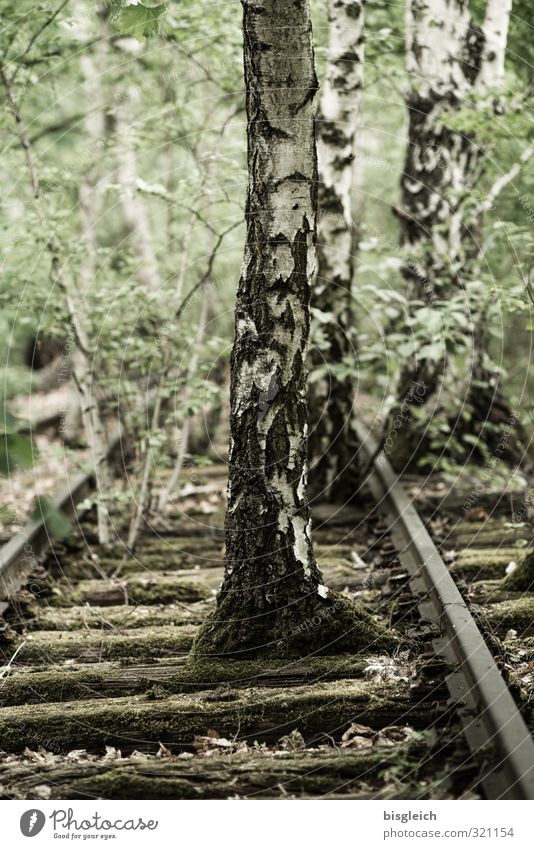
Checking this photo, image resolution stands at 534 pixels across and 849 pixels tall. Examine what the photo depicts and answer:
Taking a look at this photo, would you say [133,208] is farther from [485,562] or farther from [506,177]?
[485,562]

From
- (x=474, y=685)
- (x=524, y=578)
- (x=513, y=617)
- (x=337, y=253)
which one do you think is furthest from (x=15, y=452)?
(x=337, y=253)

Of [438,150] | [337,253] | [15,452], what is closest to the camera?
[15,452]

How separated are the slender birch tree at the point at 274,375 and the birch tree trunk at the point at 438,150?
3.56 m

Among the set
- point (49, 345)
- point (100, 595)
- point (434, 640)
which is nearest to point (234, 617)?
point (434, 640)

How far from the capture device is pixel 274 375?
359 cm

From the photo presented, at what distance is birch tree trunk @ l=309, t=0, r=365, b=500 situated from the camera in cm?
604

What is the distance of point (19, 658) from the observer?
402 cm

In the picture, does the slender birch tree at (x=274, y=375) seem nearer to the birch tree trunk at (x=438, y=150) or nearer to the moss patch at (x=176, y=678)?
the moss patch at (x=176, y=678)

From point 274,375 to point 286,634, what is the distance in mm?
1180

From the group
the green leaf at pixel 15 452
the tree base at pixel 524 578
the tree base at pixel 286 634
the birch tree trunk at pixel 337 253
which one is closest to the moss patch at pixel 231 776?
the tree base at pixel 286 634

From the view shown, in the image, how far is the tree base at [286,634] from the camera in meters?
3.67

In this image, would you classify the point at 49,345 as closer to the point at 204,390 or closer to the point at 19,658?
the point at 204,390

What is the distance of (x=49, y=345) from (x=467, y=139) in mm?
14629

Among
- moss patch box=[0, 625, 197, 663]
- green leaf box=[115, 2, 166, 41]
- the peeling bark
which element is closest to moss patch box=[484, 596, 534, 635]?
the peeling bark
